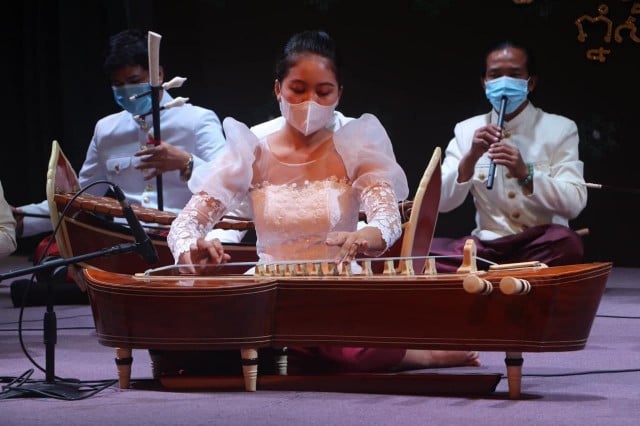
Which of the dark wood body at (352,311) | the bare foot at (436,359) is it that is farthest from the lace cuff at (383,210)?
the bare foot at (436,359)

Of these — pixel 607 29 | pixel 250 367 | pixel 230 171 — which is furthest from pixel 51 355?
pixel 607 29

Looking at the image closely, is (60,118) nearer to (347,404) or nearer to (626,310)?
(626,310)

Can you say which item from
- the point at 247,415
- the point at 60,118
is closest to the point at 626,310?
the point at 247,415

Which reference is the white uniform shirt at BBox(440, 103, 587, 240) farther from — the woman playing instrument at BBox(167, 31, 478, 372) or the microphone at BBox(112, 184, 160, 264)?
the microphone at BBox(112, 184, 160, 264)

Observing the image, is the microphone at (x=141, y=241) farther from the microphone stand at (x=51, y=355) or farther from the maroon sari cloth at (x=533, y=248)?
the maroon sari cloth at (x=533, y=248)

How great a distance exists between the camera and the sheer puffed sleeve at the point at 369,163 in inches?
142

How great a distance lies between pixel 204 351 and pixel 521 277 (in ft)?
3.42

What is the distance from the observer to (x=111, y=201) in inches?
178

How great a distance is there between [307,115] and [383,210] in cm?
38

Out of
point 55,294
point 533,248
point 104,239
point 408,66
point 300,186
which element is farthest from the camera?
point 408,66

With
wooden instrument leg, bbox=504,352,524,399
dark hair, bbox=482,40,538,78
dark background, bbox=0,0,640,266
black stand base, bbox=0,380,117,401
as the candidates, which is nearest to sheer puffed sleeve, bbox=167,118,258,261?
black stand base, bbox=0,380,117,401

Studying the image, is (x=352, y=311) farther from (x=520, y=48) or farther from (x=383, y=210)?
(x=520, y=48)

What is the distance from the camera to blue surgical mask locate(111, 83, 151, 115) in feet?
17.9

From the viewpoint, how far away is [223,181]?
12.1ft
